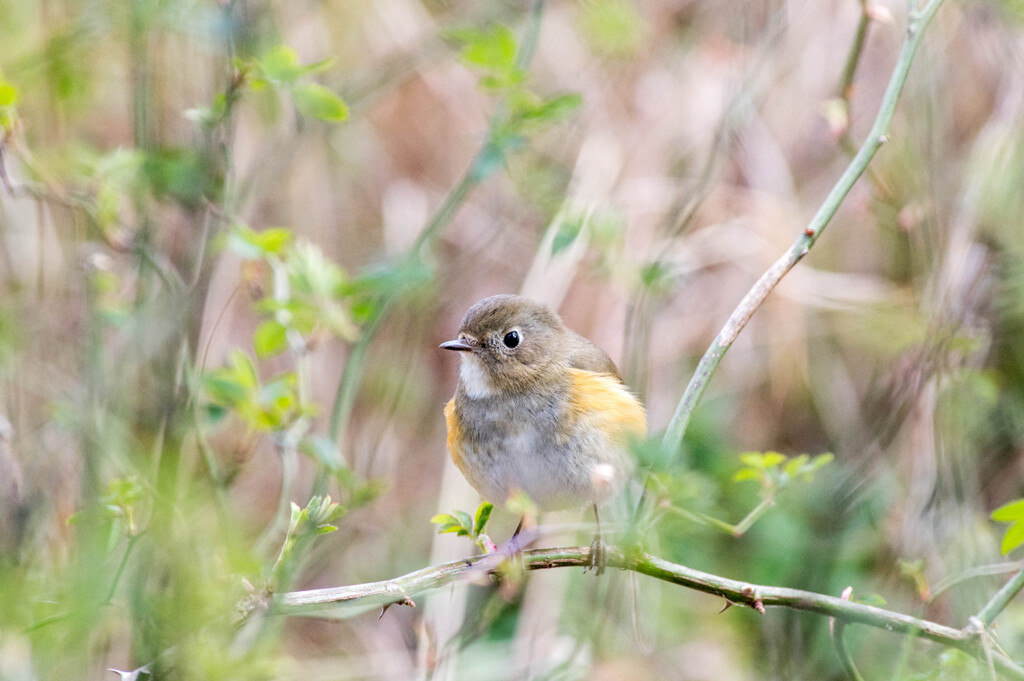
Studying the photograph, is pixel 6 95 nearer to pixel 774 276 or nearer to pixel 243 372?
pixel 243 372

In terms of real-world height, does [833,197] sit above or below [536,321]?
above

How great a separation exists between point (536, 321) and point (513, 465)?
1.98 ft

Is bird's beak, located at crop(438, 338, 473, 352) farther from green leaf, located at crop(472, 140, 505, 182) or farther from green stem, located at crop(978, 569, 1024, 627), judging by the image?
green stem, located at crop(978, 569, 1024, 627)

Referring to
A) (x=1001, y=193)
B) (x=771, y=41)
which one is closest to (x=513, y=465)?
(x=771, y=41)

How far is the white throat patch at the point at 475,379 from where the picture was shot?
3203mm

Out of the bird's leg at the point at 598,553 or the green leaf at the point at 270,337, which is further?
the green leaf at the point at 270,337

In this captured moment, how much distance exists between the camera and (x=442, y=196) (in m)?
6.05

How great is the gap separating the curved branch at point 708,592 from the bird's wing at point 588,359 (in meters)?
1.40

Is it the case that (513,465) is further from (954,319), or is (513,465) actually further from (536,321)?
(954,319)

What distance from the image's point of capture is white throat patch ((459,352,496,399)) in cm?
320

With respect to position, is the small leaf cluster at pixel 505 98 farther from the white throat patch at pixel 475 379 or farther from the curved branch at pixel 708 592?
the curved branch at pixel 708 592

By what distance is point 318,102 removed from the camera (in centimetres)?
237

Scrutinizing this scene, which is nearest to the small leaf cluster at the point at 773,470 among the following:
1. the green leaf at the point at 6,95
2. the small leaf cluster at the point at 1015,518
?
the small leaf cluster at the point at 1015,518

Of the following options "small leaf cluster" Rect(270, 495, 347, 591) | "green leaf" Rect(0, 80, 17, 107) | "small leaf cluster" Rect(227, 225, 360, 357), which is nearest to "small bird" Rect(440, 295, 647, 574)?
"small leaf cluster" Rect(227, 225, 360, 357)
